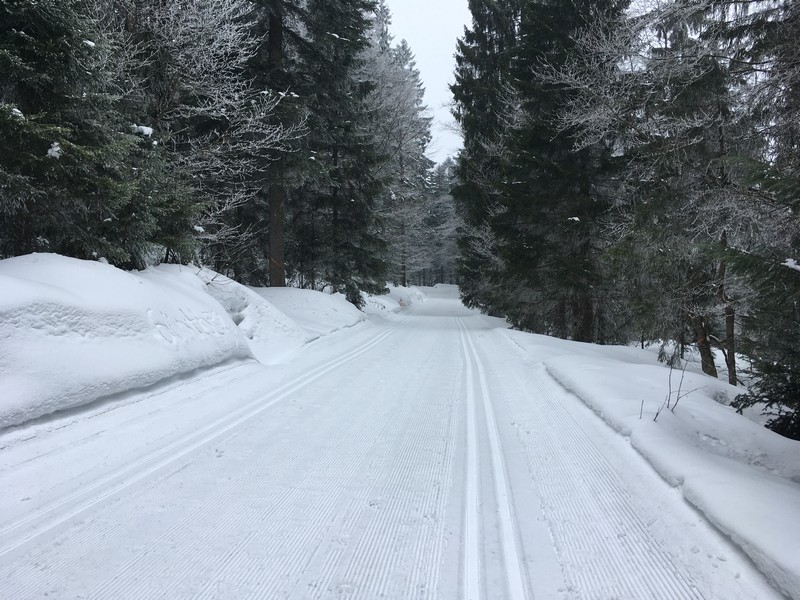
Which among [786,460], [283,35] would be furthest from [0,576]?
[283,35]

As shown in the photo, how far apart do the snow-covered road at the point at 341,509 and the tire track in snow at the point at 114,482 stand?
0.05 ft

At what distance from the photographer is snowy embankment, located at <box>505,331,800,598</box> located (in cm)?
236

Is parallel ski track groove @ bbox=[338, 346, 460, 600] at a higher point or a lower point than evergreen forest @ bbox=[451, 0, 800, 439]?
lower

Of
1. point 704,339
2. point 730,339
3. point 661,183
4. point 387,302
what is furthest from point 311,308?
point 387,302

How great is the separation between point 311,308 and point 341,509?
475 inches

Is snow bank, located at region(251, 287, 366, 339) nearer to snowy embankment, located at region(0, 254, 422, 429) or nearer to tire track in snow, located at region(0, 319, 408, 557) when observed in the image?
snowy embankment, located at region(0, 254, 422, 429)

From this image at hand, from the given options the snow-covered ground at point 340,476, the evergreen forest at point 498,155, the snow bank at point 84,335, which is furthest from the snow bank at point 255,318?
the snow-covered ground at point 340,476

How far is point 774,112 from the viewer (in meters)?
6.07

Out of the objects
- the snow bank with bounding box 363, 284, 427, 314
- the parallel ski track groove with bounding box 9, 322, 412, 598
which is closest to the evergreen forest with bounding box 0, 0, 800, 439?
the parallel ski track groove with bounding box 9, 322, 412, 598

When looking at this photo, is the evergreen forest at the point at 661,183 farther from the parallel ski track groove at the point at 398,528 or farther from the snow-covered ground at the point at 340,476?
the parallel ski track groove at the point at 398,528

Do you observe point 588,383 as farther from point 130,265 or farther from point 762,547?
point 130,265

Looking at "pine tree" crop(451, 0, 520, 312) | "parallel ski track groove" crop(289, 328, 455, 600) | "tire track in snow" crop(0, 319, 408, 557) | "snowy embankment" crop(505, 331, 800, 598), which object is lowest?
"tire track in snow" crop(0, 319, 408, 557)

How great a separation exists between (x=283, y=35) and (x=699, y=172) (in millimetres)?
13520

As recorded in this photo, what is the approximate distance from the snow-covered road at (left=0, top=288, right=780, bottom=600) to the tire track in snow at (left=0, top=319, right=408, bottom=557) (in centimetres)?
2
